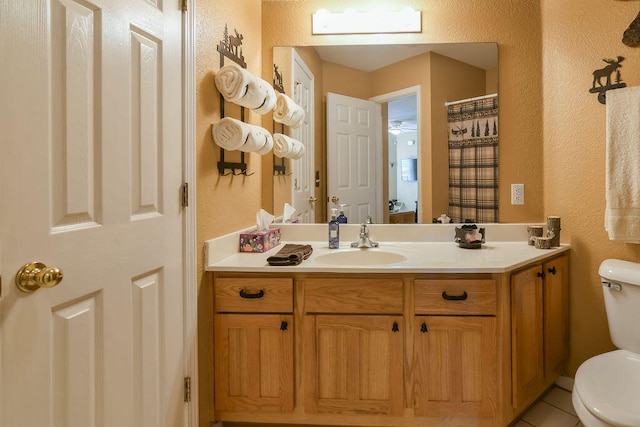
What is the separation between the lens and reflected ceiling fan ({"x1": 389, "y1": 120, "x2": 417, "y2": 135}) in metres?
2.12

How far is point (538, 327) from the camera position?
1.70 m

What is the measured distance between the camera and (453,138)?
2127 mm

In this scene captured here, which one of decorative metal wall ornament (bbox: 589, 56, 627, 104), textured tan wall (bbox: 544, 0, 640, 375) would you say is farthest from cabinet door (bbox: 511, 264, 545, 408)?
decorative metal wall ornament (bbox: 589, 56, 627, 104)

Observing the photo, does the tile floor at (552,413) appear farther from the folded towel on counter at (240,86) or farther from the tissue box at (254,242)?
the folded towel on counter at (240,86)

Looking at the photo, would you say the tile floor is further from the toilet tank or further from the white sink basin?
the white sink basin

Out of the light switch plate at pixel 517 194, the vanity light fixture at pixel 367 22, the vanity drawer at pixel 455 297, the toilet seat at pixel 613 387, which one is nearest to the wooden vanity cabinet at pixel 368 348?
the vanity drawer at pixel 455 297

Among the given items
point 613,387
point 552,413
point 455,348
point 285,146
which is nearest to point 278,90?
point 285,146

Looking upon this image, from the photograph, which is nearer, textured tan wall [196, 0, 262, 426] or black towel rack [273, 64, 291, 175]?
textured tan wall [196, 0, 262, 426]

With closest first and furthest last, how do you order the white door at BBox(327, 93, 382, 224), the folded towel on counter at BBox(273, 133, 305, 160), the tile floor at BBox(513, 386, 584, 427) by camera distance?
the tile floor at BBox(513, 386, 584, 427) < the folded towel on counter at BBox(273, 133, 305, 160) < the white door at BBox(327, 93, 382, 224)

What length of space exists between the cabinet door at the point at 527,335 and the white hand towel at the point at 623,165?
0.40 meters

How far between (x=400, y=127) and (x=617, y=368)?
1519 millimetres

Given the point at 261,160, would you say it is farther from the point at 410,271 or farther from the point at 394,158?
the point at 410,271

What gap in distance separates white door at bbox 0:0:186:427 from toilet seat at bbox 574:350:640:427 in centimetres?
149

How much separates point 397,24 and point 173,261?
183 cm
